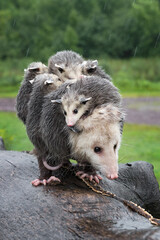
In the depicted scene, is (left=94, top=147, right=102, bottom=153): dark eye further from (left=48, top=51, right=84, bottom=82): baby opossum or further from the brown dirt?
the brown dirt

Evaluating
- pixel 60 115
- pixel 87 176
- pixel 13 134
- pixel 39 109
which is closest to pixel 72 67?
pixel 39 109

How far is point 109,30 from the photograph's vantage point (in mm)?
23266

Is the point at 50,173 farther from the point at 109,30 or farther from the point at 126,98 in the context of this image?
the point at 109,30

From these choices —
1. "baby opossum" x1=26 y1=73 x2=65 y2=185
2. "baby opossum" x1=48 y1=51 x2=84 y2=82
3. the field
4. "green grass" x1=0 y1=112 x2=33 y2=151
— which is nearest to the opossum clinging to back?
"baby opossum" x1=48 y1=51 x2=84 y2=82

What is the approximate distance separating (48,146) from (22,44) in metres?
19.9

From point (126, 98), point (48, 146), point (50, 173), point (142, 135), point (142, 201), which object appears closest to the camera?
point (48, 146)

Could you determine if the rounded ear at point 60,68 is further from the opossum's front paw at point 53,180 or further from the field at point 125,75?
the field at point 125,75

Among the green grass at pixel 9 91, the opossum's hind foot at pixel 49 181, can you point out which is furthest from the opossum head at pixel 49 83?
the green grass at pixel 9 91

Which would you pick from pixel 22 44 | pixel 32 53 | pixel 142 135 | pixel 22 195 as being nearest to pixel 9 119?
pixel 142 135

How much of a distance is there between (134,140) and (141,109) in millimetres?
4051

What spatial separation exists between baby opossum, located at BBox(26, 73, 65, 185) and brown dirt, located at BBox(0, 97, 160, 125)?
23.3 ft

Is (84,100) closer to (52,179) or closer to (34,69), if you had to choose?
(52,179)

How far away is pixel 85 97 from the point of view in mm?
3551

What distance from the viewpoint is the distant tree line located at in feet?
70.0
